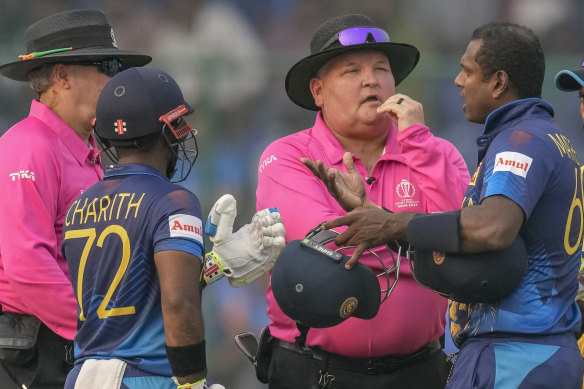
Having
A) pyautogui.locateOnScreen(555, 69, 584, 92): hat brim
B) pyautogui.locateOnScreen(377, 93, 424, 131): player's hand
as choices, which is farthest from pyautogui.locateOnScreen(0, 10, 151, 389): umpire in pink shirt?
pyautogui.locateOnScreen(555, 69, 584, 92): hat brim

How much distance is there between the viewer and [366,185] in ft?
13.9

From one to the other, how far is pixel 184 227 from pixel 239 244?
42 centimetres

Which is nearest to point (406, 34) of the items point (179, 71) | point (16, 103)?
point (179, 71)

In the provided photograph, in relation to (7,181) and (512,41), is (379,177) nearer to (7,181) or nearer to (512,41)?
(512,41)

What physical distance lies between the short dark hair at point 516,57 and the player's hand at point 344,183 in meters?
0.65

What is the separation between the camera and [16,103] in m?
6.61

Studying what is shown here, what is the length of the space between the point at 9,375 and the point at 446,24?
13.7ft

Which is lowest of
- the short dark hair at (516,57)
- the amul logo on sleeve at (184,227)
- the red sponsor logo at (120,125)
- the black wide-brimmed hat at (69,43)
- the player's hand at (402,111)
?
the amul logo on sleeve at (184,227)

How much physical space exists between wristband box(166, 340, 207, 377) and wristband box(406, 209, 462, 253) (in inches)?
34.4

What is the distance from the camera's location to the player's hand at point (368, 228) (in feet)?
11.5

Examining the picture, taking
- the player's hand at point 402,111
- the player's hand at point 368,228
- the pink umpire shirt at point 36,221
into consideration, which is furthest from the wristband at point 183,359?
the player's hand at point 402,111

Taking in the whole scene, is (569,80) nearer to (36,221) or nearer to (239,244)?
(239,244)

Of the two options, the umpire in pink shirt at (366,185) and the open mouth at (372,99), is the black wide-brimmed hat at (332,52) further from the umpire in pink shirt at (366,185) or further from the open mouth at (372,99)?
the open mouth at (372,99)

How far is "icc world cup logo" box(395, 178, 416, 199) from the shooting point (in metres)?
4.20
